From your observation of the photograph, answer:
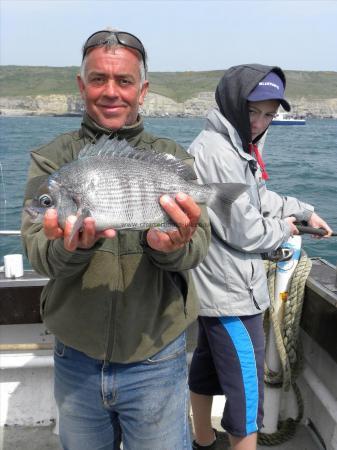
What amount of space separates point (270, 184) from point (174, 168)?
16788 mm

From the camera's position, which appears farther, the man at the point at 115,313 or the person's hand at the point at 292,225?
the person's hand at the point at 292,225

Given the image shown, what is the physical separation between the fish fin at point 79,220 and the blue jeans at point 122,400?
698 mm

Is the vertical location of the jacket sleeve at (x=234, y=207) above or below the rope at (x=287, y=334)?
above

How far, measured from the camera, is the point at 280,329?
3.86 meters

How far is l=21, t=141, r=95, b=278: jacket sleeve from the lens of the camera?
2.05 m

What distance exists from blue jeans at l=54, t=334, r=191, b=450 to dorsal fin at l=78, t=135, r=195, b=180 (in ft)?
2.82

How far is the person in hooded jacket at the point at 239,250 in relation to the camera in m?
3.04

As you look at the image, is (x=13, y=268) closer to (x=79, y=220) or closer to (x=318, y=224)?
(x=79, y=220)

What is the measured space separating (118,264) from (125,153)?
514 millimetres

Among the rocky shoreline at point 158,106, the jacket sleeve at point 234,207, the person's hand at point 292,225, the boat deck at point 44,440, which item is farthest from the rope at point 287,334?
the rocky shoreline at point 158,106

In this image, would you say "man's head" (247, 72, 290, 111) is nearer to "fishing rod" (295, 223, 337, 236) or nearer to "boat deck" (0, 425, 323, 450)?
"fishing rod" (295, 223, 337, 236)

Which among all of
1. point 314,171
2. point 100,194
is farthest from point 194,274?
point 314,171

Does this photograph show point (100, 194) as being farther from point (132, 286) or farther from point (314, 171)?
point (314, 171)

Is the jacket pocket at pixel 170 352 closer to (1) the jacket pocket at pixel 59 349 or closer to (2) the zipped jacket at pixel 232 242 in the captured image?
(1) the jacket pocket at pixel 59 349
